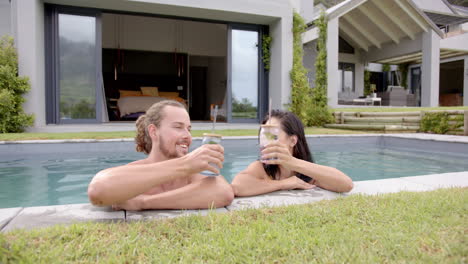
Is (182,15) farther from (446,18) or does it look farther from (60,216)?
(446,18)

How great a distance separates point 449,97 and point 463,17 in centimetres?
558

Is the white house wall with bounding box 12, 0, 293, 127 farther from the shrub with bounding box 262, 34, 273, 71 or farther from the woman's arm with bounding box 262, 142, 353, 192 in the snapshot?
the woman's arm with bounding box 262, 142, 353, 192

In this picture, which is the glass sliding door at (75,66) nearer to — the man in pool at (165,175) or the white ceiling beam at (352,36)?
the man in pool at (165,175)

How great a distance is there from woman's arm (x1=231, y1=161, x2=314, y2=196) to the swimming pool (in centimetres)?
191

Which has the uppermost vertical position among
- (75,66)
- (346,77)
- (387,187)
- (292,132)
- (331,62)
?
(346,77)

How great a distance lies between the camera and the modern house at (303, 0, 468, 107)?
1239 centimetres

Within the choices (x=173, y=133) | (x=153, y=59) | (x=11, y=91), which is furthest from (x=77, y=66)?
(x=173, y=133)

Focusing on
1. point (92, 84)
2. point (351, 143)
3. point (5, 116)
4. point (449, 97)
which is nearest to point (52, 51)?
point (92, 84)

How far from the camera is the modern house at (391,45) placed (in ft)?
40.6

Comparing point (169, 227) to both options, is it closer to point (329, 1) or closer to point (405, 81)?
point (405, 81)

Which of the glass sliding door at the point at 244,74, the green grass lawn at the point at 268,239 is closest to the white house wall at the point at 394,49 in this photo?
the glass sliding door at the point at 244,74

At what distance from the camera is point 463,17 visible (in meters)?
18.0

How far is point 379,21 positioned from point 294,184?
1399 centimetres

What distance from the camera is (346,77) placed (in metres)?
17.6
